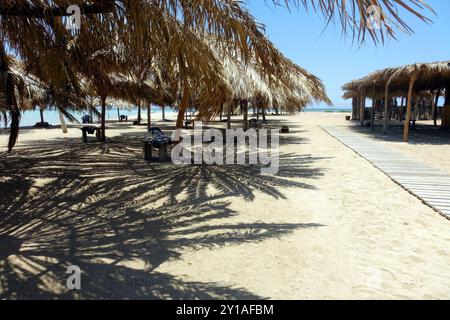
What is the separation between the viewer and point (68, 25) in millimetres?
4742

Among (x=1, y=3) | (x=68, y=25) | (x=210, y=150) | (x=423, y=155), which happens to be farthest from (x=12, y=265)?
(x=423, y=155)

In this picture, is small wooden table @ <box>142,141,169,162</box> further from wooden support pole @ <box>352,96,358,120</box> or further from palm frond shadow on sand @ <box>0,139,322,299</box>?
wooden support pole @ <box>352,96,358,120</box>

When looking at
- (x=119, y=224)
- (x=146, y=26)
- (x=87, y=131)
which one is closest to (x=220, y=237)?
(x=119, y=224)

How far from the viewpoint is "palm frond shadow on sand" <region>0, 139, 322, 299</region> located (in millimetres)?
2338

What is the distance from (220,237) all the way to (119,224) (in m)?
1.14

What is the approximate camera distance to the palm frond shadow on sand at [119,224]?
7.67 ft

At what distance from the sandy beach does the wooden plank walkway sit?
0.73ft

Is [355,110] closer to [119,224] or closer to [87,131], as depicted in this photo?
[87,131]

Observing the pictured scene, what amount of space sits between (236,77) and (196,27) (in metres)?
5.52

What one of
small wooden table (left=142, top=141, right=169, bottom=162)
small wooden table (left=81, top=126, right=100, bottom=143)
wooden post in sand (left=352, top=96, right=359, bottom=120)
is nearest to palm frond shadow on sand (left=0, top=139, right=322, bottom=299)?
small wooden table (left=142, top=141, right=169, bottom=162)

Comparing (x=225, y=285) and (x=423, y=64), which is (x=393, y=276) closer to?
(x=225, y=285)

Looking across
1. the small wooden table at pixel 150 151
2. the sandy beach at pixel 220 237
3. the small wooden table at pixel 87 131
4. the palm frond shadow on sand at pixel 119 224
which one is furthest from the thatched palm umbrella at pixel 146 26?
the small wooden table at pixel 87 131

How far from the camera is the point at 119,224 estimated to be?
3.53 meters

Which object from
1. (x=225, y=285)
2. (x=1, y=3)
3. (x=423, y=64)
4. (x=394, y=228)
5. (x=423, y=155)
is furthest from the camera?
(x=423, y=64)
